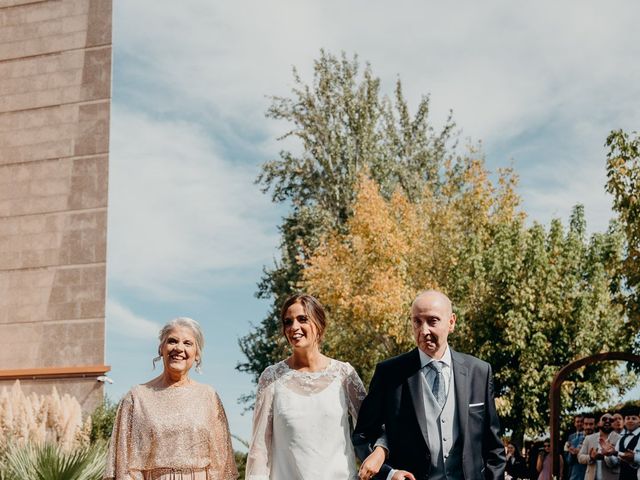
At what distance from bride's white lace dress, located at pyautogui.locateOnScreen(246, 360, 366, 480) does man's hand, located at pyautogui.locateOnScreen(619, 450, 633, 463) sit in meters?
7.38

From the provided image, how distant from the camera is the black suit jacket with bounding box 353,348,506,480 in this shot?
180 inches

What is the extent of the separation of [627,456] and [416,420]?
7.78 metres

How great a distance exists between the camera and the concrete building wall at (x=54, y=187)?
17844 millimetres

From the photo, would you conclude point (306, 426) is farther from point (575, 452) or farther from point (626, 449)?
point (575, 452)

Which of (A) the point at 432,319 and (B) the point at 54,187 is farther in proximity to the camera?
(B) the point at 54,187

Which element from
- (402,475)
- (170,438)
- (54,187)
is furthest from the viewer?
(54,187)

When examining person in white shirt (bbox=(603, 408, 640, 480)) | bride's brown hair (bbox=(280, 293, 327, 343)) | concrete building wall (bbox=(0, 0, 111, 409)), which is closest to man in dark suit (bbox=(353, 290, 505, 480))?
bride's brown hair (bbox=(280, 293, 327, 343))

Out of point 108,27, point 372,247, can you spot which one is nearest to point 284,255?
point 372,247

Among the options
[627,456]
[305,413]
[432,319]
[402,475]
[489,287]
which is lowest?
[402,475]

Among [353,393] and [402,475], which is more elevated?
[353,393]

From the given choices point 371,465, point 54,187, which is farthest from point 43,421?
point 371,465

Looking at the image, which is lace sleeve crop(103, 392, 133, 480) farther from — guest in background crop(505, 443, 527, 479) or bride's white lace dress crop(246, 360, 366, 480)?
guest in background crop(505, 443, 527, 479)

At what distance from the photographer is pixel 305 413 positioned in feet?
16.6

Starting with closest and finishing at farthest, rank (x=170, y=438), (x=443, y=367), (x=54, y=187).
Answer: (x=443, y=367)
(x=170, y=438)
(x=54, y=187)
